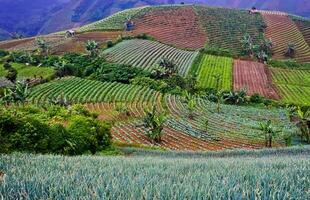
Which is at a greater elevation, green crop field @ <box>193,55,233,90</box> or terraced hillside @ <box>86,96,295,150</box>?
terraced hillside @ <box>86,96,295,150</box>

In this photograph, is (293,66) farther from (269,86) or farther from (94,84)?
(94,84)

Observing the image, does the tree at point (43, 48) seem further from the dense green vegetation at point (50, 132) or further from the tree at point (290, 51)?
the dense green vegetation at point (50, 132)

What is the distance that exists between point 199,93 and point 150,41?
42.5m

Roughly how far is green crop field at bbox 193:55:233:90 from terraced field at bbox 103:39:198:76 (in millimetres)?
3388

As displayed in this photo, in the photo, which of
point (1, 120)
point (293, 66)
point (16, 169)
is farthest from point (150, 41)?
point (16, 169)

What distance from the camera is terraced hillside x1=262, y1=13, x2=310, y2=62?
446 feet

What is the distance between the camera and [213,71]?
11062 cm

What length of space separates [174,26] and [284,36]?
36871 millimetres

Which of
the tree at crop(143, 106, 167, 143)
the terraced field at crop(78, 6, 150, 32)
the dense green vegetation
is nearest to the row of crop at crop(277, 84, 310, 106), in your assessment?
the tree at crop(143, 106, 167, 143)

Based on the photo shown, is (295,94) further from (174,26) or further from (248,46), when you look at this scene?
(174,26)

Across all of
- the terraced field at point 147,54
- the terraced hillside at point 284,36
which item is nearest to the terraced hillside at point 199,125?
the terraced field at point 147,54

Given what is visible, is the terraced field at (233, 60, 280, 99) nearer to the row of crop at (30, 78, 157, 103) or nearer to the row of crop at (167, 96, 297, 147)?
the row of crop at (167, 96, 297, 147)

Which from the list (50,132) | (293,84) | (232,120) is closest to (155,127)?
(232,120)

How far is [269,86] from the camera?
102m
